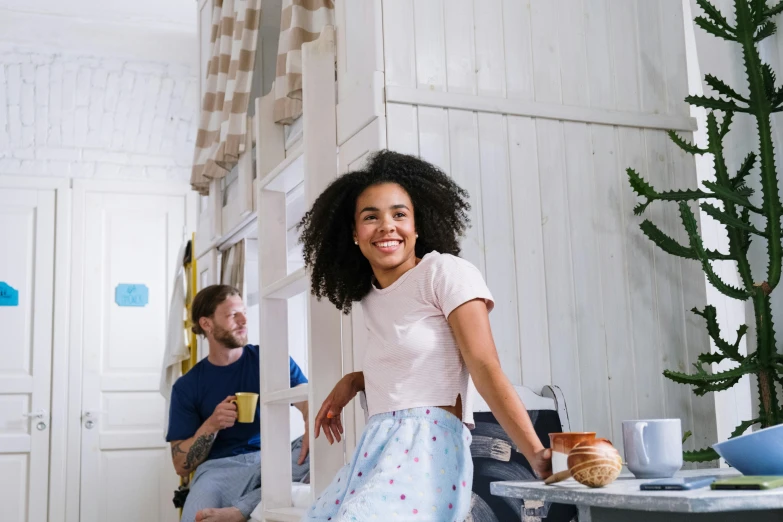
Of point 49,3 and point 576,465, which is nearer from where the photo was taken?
point 576,465

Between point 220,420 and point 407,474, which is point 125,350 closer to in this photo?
point 220,420

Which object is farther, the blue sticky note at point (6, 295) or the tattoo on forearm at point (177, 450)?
the blue sticky note at point (6, 295)

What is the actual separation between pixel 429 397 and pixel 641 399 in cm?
106

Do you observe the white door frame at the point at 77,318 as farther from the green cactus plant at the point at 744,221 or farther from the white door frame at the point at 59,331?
the green cactus plant at the point at 744,221

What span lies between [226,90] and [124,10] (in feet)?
6.97

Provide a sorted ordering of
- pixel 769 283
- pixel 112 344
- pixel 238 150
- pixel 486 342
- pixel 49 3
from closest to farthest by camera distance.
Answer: pixel 486 342 < pixel 769 283 < pixel 238 150 < pixel 49 3 < pixel 112 344

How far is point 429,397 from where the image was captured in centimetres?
169

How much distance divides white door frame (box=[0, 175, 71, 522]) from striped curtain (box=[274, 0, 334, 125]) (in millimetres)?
3499

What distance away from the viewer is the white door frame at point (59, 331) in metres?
5.58

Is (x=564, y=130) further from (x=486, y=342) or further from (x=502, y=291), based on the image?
(x=486, y=342)

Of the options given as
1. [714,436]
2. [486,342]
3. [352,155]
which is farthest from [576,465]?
[714,436]

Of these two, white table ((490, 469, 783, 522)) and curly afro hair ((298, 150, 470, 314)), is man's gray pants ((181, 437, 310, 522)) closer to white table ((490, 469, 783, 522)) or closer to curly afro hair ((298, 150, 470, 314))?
curly afro hair ((298, 150, 470, 314))

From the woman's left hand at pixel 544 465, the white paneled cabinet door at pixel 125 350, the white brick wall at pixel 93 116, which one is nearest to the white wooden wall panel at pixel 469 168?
the woman's left hand at pixel 544 465

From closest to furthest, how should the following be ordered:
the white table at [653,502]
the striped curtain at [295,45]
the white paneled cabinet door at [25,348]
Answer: the white table at [653,502] < the striped curtain at [295,45] < the white paneled cabinet door at [25,348]
